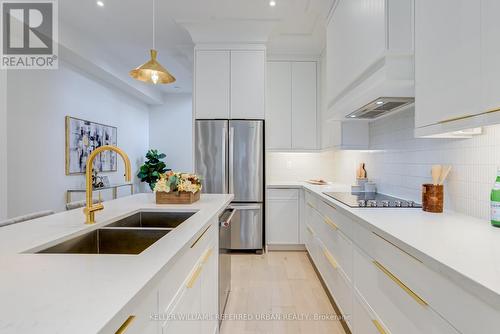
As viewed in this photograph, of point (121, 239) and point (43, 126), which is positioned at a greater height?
point (43, 126)

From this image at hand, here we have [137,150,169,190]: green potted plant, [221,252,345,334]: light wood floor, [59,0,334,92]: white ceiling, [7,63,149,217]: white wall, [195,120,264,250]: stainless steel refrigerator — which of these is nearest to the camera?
[221,252,345,334]: light wood floor

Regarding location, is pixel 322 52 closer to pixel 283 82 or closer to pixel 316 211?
pixel 283 82

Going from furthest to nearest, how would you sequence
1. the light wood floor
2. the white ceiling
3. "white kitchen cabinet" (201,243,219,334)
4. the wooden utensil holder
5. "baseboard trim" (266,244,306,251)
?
1. "baseboard trim" (266,244,306,251)
2. the white ceiling
3. the light wood floor
4. the wooden utensil holder
5. "white kitchen cabinet" (201,243,219,334)

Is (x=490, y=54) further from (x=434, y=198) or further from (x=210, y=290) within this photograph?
(x=210, y=290)

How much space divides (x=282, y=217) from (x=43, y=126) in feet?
11.4

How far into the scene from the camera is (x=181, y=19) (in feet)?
10.9

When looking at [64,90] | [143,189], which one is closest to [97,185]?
[64,90]

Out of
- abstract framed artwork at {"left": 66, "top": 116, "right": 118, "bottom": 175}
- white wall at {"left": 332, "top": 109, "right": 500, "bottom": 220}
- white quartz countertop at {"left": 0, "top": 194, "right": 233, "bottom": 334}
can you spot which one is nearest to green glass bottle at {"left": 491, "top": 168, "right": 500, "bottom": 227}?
white wall at {"left": 332, "top": 109, "right": 500, "bottom": 220}

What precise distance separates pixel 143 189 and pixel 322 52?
528 cm

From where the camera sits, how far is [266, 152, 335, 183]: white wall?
435 centimetres

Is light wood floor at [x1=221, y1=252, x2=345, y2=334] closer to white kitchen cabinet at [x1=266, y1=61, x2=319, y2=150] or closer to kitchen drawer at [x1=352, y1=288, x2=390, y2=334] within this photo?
kitchen drawer at [x1=352, y1=288, x2=390, y2=334]

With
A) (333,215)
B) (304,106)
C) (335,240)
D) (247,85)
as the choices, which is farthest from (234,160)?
(335,240)

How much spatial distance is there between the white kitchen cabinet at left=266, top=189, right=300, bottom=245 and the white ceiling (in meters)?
2.07

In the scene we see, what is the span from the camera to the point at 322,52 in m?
3.93
